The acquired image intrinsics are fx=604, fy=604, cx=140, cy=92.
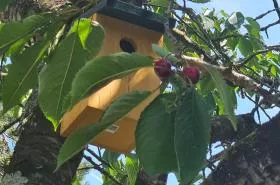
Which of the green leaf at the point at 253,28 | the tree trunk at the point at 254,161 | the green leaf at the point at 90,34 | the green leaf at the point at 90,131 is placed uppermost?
the green leaf at the point at 90,34

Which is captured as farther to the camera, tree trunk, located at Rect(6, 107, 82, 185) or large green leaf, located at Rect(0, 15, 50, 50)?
tree trunk, located at Rect(6, 107, 82, 185)

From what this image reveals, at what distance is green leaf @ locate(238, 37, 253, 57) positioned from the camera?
6.96 ft

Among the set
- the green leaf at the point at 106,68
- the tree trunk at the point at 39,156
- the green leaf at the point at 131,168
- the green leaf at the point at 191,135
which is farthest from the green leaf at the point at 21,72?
the green leaf at the point at 131,168

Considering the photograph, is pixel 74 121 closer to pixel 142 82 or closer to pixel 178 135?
pixel 142 82

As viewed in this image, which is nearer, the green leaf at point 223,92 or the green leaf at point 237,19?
the green leaf at point 223,92

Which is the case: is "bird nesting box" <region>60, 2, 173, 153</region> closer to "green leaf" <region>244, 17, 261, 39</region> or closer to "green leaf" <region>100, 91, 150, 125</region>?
"green leaf" <region>100, 91, 150, 125</region>

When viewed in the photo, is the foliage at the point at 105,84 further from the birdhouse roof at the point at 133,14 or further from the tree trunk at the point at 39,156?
the tree trunk at the point at 39,156

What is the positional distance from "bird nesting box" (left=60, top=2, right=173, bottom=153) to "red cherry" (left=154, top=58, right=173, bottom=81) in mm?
421

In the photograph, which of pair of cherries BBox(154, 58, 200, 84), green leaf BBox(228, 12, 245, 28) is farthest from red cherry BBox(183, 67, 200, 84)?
green leaf BBox(228, 12, 245, 28)

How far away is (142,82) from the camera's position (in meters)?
1.47

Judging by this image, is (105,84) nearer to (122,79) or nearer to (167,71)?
(167,71)

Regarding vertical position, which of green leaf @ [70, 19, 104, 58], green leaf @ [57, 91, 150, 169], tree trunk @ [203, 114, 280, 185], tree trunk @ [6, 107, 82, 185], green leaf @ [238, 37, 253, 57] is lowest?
tree trunk @ [6, 107, 82, 185]

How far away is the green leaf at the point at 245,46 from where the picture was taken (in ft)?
6.96

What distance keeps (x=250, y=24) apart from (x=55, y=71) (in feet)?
3.98
